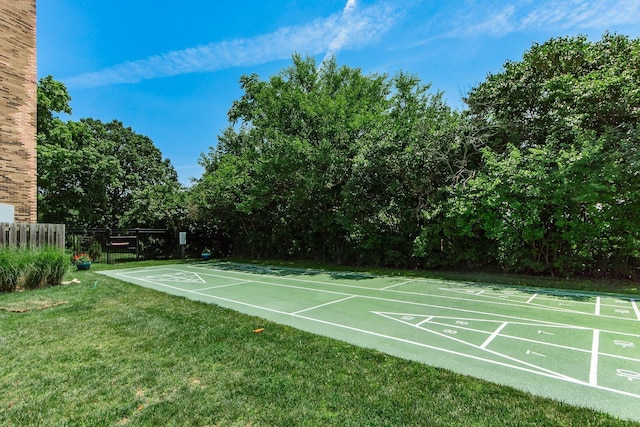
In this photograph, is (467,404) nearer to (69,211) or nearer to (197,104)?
(197,104)

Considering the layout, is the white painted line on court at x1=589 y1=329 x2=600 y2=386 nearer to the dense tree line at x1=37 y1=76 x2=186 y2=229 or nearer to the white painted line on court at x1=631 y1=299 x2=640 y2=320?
the white painted line on court at x1=631 y1=299 x2=640 y2=320

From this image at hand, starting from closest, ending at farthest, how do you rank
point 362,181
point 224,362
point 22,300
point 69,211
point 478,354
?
1. point 224,362
2. point 478,354
3. point 22,300
4. point 362,181
5. point 69,211

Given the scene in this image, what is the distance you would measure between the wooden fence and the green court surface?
286 centimetres

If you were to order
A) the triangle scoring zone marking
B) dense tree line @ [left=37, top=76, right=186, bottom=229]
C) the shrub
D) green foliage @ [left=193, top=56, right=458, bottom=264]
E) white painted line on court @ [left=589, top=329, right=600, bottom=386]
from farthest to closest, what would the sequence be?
1. dense tree line @ [left=37, top=76, right=186, bottom=229]
2. green foliage @ [left=193, top=56, right=458, bottom=264]
3. the triangle scoring zone marking
4. the shrub
5. white painted line on court @ [left=589, top=329, right=600, bottom=386]

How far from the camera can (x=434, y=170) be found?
1128 centimetres

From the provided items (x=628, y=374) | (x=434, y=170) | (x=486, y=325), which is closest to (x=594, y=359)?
(x=628, y=374)

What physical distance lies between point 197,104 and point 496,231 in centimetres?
1660

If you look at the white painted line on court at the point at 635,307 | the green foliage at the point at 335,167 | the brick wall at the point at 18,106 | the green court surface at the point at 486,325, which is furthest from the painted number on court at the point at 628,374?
the brick wall at the point at 18,106

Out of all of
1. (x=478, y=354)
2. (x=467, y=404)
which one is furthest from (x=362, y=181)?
(x=467, y=404)

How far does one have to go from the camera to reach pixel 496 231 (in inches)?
368

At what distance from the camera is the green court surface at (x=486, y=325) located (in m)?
3.20

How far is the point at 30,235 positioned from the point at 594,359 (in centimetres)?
1224

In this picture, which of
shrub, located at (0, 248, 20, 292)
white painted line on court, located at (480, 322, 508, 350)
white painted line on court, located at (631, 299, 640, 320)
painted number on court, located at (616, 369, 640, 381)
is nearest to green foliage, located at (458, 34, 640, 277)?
white painted line on court, located at (631, 299, 640, 320)

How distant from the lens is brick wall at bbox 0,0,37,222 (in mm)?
8914
